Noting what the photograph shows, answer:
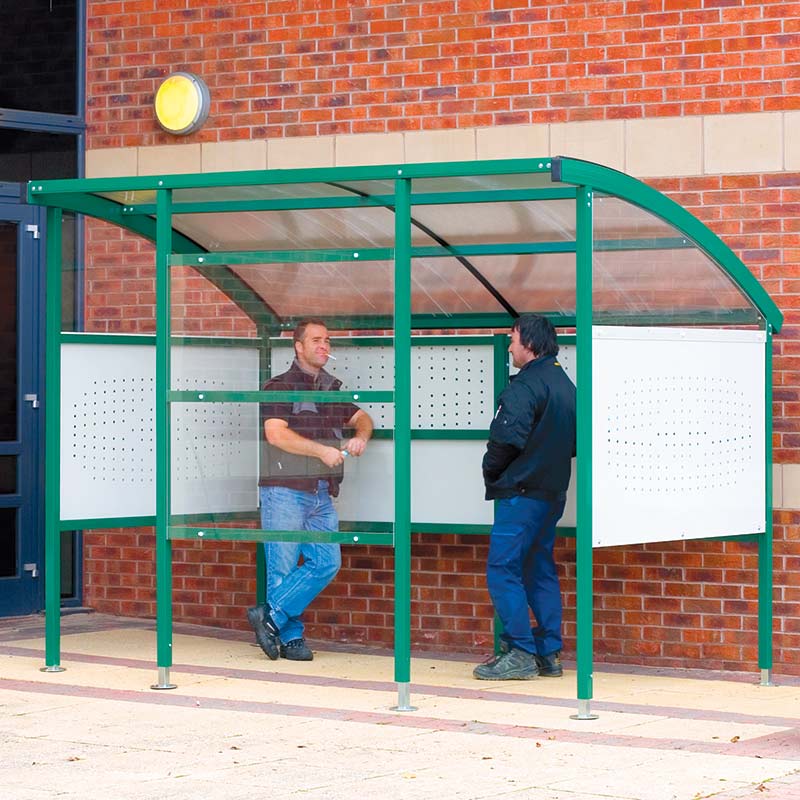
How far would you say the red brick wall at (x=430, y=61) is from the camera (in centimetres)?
993

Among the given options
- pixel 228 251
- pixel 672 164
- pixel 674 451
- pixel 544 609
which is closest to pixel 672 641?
pixel 544 609

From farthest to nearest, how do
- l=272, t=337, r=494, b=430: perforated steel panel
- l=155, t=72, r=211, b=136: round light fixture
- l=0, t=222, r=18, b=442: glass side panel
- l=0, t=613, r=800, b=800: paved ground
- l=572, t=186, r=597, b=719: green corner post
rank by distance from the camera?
l=0, t=222, r=18, b=442: glass side panel, l=155, t=72, r=211, b=136: round light fixture, l=272, t=337, r=494, b=430: perforated steel panel, l=572, t=186, r=597, b=719: green corner post, l=0, t=613, r=800, b=800: paved ground

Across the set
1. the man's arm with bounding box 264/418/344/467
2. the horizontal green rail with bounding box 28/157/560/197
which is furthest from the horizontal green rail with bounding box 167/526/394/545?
the horizontal green rail with bounding box 28/157/560/197

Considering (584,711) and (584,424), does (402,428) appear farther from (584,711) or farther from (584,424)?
(584,711)

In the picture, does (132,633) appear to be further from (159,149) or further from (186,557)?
(159,149)

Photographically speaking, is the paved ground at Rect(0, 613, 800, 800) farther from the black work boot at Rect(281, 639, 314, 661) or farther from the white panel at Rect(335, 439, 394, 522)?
the white panel at Rect(335, 439, 394, 522)

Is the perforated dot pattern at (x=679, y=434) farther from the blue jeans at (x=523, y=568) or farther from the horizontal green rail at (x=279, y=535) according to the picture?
the horizontal green rail at (x=279, y=535)

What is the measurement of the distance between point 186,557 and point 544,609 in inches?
118

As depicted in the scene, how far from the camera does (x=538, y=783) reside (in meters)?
6.79

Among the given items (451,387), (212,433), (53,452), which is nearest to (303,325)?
(212,433)

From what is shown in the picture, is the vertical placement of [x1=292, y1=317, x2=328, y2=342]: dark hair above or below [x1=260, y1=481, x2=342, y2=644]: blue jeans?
above

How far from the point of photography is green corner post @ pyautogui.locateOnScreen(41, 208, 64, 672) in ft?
31.7

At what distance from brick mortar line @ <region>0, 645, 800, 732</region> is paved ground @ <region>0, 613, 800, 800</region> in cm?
1

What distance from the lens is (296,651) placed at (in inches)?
396
